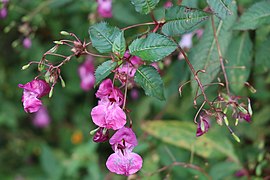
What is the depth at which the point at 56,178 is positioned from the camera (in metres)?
2.66

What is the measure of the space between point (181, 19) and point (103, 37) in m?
0.22

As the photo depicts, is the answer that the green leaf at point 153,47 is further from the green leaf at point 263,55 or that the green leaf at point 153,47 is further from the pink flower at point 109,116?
the green leaf at point 263,55

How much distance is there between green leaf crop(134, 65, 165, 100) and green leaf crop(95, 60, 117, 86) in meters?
0.07

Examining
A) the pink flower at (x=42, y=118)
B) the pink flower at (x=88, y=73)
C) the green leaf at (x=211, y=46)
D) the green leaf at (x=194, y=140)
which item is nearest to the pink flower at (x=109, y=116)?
the green leaf at (x=211, y=46)

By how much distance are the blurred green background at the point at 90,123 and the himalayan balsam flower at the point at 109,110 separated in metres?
0.36

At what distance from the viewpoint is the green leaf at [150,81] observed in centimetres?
133

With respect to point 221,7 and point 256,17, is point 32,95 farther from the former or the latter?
point 256,17

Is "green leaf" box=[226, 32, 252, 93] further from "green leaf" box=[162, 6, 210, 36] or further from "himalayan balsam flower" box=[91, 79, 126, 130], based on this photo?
"himalayan balsam flower" box=[91, 79, 126, 130]

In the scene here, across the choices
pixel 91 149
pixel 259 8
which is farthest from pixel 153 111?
pixel 259 8

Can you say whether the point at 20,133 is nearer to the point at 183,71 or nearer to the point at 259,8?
the point at 183,71

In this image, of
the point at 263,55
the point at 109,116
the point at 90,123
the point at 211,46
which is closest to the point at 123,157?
the point at 109,116

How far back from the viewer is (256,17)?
5.43 feet

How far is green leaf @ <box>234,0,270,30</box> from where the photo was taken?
1643 mm

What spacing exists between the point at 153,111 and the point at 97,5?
0.91 metres
